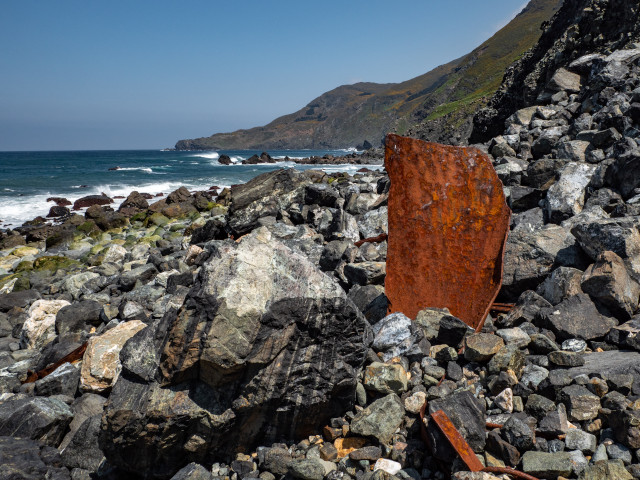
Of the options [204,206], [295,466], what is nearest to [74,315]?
[295,466]

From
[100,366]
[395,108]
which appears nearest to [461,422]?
[100,366]

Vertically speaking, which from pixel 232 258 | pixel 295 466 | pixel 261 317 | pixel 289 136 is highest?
pixel 289 136

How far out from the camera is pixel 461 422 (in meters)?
1.96

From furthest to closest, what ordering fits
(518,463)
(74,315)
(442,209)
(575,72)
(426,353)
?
(575,72) → (74,315) → (442,209) → (426,353) → (518,463)

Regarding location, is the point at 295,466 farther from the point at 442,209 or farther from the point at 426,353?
the point at 442,209

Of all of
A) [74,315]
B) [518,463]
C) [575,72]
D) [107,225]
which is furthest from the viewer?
[107,225]

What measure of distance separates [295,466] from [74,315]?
360cm

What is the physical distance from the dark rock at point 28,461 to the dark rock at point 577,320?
121 inches

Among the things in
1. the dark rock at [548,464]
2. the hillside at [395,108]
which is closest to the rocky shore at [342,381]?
the dark rock at [548,464]

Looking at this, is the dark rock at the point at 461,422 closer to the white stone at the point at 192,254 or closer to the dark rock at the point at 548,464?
the dark rock at the point at 548,464

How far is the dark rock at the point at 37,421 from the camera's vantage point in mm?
2631

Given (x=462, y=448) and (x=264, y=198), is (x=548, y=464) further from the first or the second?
(x=264, y=198)

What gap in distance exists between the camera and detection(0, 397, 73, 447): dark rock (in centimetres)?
263

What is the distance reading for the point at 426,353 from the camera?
8.70 feet
